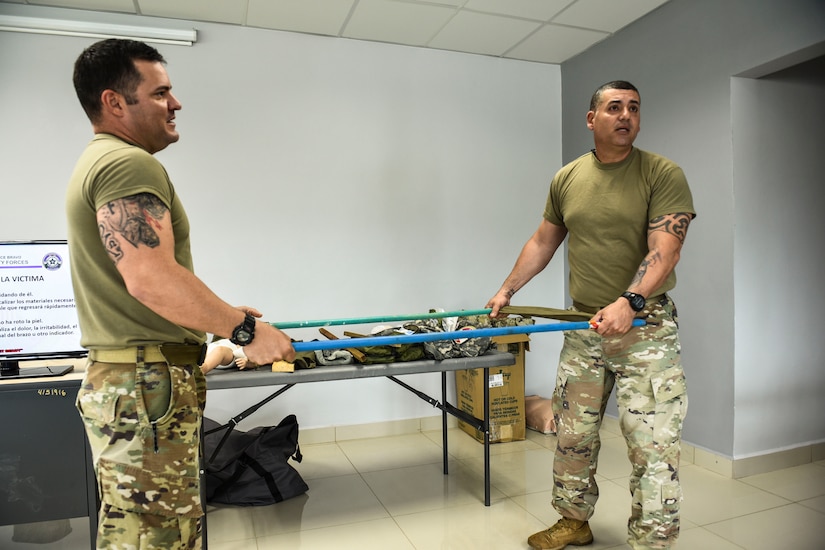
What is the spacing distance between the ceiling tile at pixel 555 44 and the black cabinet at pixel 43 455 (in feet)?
12.2

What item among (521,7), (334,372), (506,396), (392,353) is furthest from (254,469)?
(521,7)

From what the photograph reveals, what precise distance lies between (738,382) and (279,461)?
2704mm

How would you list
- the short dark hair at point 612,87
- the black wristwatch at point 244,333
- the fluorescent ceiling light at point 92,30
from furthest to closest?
the fluorescent ceiling light at point 92,30 < the short dark hair at point 612,87 < the black wristwatch at point 244,333

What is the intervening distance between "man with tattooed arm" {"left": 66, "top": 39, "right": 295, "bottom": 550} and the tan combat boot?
163cm

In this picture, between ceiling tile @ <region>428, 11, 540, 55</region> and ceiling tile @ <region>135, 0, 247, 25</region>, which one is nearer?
ceiling tile @ <region>135, 0, 247, 25</region>

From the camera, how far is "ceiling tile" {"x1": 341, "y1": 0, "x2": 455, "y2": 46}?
3758mm

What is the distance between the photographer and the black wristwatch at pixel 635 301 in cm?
215

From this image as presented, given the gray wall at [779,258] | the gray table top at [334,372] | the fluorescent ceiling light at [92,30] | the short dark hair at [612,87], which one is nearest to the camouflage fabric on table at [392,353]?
the gray table top at [334,372]

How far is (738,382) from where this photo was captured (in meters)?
3.42

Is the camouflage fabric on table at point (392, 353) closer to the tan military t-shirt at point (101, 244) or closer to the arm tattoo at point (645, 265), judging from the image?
the arm tattoo at point (645, 265)

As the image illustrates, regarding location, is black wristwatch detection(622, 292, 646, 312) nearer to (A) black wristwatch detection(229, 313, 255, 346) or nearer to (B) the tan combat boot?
(B) the tan combat boot

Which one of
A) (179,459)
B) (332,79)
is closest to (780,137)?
(332,79)

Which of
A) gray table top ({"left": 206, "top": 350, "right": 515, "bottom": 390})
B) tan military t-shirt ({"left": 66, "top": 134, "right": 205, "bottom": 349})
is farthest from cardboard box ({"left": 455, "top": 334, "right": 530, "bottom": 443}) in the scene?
tan military t-shirt ({"left": 66, "top": 134, "right": 205, "bottom": 349})

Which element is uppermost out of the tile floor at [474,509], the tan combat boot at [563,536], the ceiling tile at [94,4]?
the ceiling tile at [94,4]
